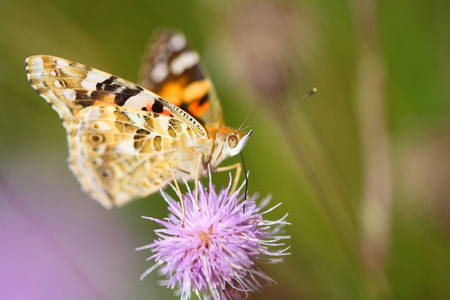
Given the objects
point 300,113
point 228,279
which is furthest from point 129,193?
point 300,113

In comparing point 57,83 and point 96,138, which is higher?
point 57,83

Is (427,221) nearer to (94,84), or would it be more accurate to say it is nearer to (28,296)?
(94,84)

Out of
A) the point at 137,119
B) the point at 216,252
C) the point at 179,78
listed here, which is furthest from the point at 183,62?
the point at 216,252

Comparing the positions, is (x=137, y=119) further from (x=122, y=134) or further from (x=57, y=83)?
(x=57, y=83)

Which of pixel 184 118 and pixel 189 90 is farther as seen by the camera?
pixel 189 90

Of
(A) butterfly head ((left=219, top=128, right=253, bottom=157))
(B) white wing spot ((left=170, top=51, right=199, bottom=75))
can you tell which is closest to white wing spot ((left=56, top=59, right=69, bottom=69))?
(B) white wing spot ((left=170, top=51, right=199, bottom=75))

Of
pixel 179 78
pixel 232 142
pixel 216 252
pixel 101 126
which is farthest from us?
pixel 179 78

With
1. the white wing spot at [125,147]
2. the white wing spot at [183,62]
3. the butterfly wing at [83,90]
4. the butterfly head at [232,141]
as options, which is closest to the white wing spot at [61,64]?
the butterfly wing at [83,90]
